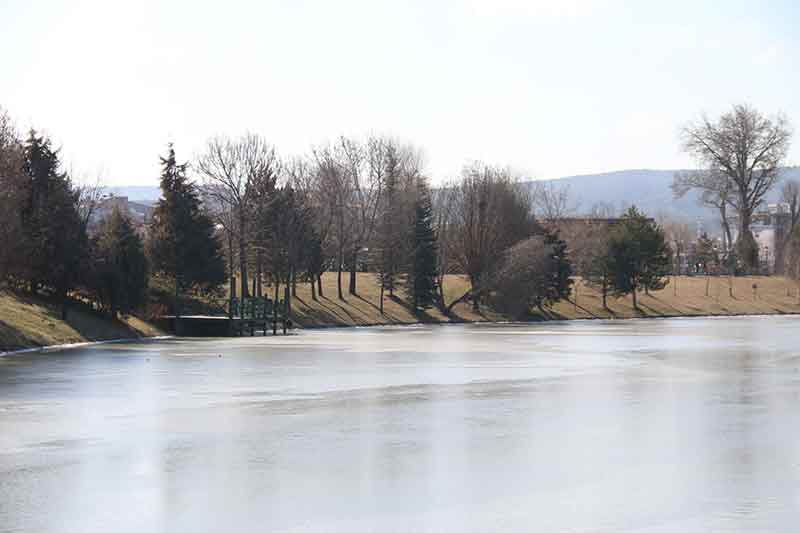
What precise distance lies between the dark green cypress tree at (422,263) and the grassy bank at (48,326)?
30.3 m

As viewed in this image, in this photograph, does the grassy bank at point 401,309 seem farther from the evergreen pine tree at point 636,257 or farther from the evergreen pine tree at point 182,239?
the evergreen pine tree at point 182,239

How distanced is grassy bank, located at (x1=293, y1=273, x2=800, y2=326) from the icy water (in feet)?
136

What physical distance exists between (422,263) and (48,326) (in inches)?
1573

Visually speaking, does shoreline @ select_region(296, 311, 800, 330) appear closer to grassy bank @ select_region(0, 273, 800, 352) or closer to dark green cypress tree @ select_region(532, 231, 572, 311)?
grassy bank @ select_region(0, 273, 800, 352)

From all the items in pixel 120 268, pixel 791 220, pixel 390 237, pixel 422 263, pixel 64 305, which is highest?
pixel 791 220

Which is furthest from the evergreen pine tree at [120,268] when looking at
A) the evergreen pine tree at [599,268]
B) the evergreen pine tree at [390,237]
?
the evergreen pine tree at [599,268]

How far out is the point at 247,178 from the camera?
3081 inches

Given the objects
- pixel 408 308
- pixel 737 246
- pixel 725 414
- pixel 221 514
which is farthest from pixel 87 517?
pixel 737 246

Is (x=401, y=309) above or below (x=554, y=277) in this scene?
below

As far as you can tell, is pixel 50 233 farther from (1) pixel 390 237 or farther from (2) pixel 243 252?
(1) pixel 390 237

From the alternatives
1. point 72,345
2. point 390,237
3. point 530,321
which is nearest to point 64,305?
→ point 72,345

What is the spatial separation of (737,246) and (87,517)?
114137 millimetres

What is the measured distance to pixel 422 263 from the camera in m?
84.6

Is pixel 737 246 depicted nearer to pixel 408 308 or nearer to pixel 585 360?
pixel 408 308
